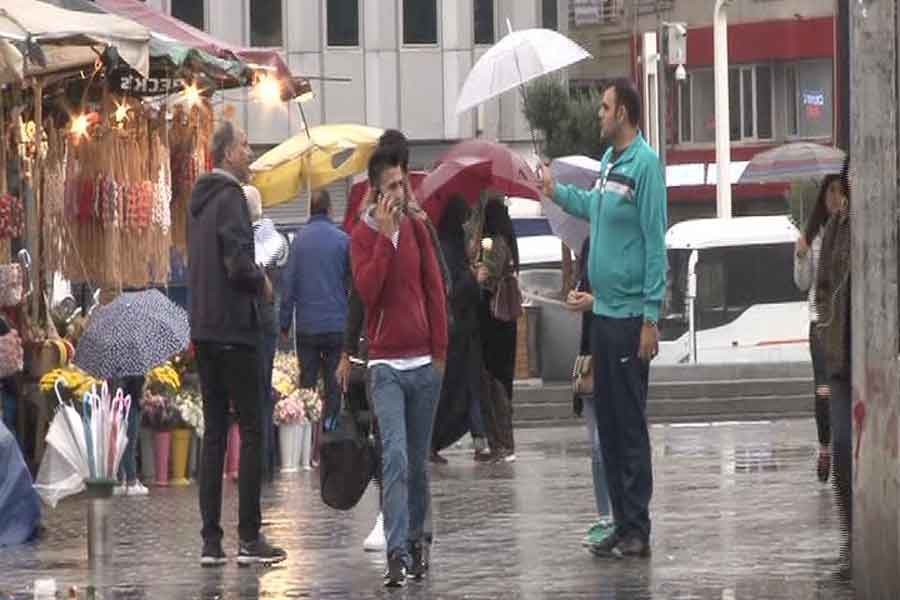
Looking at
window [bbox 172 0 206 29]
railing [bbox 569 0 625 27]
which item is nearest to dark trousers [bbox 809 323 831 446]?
window [bbox 172 0 206 29]

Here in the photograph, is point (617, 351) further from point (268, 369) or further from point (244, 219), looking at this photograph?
point (268, 369)

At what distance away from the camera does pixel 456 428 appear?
60.3 feet

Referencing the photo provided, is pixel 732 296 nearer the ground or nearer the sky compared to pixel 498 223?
nearer the ground

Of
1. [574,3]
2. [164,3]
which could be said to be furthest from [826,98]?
[164,3]

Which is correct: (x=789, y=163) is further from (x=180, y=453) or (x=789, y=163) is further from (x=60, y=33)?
(x=60, y=33)

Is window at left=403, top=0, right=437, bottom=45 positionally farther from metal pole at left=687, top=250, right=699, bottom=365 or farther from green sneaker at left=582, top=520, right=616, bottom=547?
green sneaker at left=582, top=520, right=616, bottom=547

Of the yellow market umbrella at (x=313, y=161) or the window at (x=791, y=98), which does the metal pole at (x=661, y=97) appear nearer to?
the yellow market umbrella at (x=313, y=161)

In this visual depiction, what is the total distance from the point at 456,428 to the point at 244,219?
20.2 ft

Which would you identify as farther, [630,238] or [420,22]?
[420,22]

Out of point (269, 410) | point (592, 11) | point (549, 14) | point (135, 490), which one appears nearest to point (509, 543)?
point (135, 490)

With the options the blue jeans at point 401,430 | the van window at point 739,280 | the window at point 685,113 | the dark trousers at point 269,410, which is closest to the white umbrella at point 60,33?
the dark trousers at point 269,410

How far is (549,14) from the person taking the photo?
60469 millimetres

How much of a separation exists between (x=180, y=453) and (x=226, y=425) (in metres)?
5.68

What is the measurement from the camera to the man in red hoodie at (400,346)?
1141 centimetres
